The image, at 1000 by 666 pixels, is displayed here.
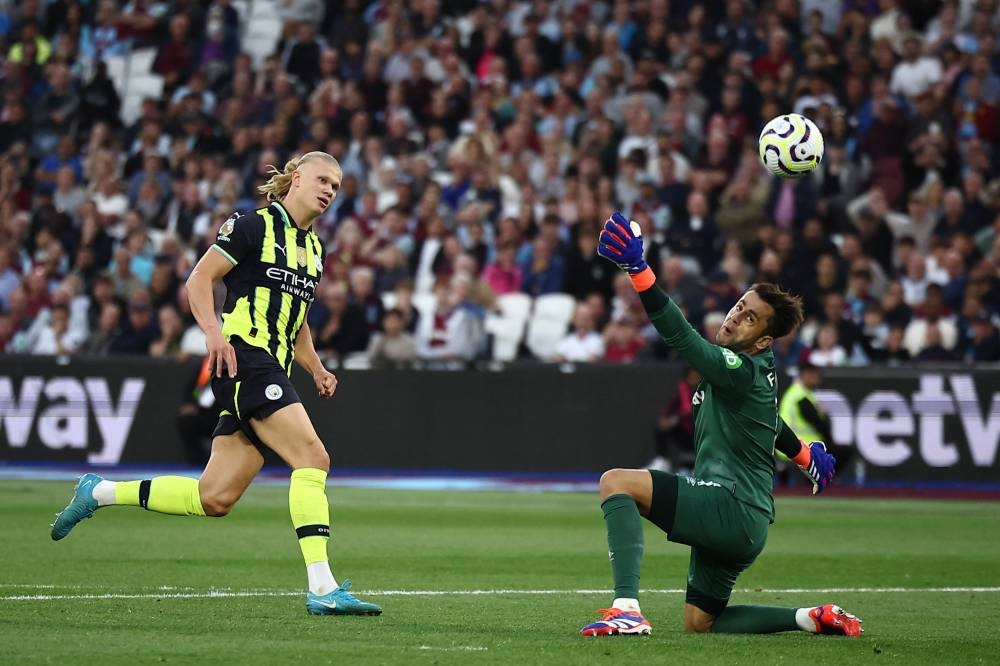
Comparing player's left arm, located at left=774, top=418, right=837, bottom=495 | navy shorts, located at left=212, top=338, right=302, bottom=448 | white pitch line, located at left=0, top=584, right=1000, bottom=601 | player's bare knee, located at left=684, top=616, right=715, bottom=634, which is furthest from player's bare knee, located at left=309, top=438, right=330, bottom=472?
player's left arm, located at left=774, top=418, right=837, bottom=495

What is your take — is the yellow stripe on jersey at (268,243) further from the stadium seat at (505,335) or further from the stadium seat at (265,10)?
the stadium seat at (265,10)

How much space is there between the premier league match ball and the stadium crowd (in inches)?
350

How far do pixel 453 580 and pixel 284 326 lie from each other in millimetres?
2593

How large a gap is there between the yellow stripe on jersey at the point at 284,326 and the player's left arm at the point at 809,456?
264 centimetres

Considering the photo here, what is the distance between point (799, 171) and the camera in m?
10.9

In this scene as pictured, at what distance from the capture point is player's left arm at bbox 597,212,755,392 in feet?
24.4

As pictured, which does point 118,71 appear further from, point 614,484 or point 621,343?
point 614,484

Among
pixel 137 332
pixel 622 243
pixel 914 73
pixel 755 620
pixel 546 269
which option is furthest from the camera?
pixel 914 73

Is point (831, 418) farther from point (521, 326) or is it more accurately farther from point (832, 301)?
point (521, 326)

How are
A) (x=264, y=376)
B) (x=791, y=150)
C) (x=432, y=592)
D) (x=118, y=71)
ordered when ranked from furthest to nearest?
1. (x=118, y=71)
2. (x=791, y=150)
3. (x=432, y=592)
4. (x=264, y=376)

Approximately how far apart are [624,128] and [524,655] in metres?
17.1

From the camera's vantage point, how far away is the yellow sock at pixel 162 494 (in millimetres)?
8867

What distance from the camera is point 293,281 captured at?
8969 mm

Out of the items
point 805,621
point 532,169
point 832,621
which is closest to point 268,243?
point 805,621
